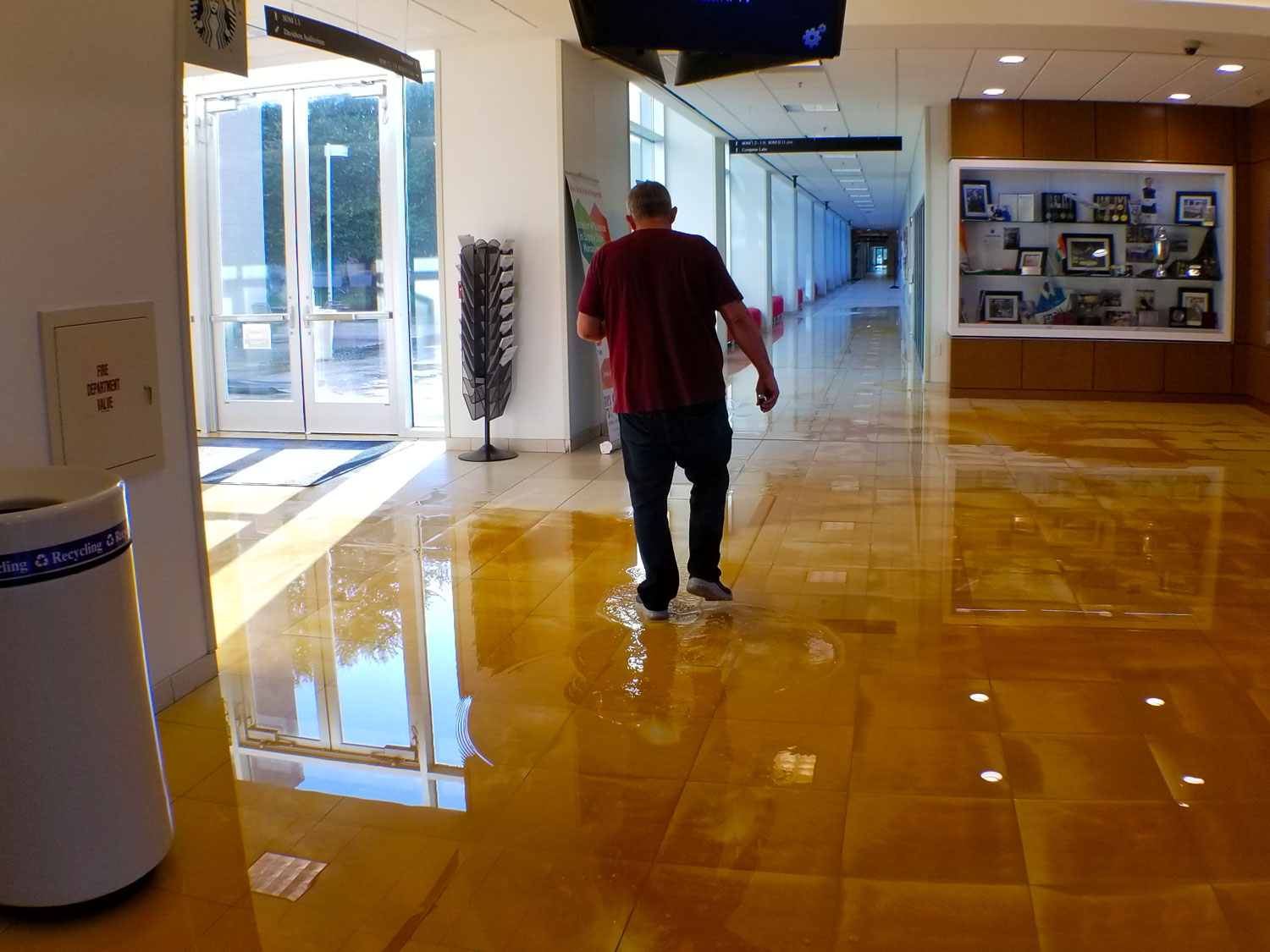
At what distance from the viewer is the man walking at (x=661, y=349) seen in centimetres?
386

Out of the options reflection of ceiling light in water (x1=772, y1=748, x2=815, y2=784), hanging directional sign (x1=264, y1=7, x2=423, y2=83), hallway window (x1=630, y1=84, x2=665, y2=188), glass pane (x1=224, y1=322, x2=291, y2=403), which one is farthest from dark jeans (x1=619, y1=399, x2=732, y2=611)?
hallway window (x1=630, y1=84, x2=665, y2=188)

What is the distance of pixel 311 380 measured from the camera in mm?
9102

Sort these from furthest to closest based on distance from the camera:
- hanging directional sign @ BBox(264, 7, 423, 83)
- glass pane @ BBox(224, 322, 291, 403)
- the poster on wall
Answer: glass pane @ BBox(224, 322, 291, 403) < hanging directional sign @ BBox(264, 7, 423, 83) < the poster on wall

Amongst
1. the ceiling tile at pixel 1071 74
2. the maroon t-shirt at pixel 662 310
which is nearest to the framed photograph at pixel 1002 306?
the ceiling tile at pixel 1071 74

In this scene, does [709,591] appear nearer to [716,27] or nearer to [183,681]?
[183,681]

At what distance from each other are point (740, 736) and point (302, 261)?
22.7 ft

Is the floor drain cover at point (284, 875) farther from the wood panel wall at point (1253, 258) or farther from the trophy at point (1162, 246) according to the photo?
the trophy at point (1162, 246)

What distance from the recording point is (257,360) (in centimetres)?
923

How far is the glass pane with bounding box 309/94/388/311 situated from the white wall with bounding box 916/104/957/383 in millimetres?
5260

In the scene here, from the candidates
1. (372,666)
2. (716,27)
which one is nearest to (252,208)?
(716,27)

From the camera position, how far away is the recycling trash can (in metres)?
2.13

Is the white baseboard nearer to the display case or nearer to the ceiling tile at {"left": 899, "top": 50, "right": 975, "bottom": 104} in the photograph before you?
the ceiling tile at {"left": 899, "top": 50, "right": 975, "bottom": 104}

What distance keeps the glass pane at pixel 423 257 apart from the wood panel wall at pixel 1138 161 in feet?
15.9

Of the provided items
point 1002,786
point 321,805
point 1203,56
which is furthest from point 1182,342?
point 321,805
